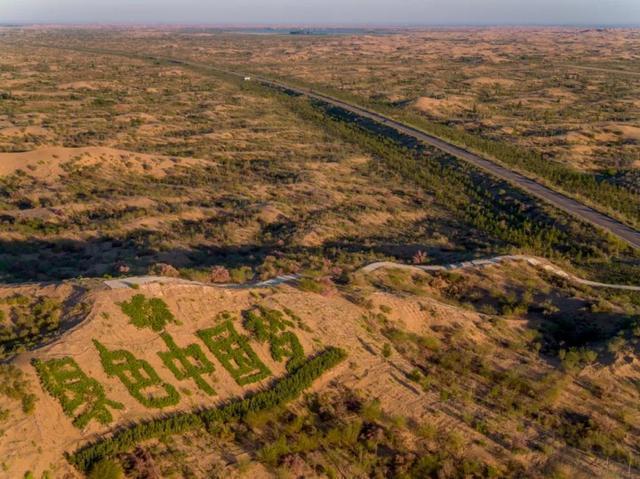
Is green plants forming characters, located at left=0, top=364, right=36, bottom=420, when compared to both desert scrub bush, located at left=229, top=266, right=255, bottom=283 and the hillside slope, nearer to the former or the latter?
the hillside slope

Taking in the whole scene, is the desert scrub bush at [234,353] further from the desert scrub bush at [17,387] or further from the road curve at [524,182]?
the road curve at [524,182]

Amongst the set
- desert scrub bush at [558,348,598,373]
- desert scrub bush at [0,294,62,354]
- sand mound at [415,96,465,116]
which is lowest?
desert scrub bush at [558,348,598,373]

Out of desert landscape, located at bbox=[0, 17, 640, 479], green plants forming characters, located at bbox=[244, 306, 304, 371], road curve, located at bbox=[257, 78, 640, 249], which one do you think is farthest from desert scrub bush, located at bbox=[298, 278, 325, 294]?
road curve, located at bbox=[257, 78, 640, 249]

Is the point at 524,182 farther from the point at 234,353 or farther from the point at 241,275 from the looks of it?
the point at 234,353

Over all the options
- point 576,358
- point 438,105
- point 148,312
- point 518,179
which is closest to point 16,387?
point 148,312

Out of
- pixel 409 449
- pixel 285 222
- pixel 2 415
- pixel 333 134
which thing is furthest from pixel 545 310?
pixel 333 134

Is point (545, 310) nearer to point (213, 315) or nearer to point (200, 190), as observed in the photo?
point (213, 315)
